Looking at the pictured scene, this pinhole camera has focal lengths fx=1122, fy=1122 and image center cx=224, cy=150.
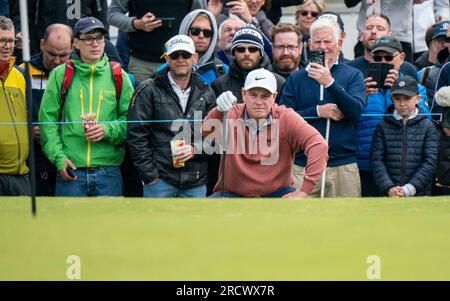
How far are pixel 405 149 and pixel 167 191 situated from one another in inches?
94.4

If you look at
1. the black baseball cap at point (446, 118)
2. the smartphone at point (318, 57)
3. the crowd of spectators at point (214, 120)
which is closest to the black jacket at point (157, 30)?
the crowd of spectators at point (214, 120)

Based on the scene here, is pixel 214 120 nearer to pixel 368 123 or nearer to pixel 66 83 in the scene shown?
pixel 66 83

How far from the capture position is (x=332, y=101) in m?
11.1

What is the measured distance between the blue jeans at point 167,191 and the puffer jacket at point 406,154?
1790 millimetres

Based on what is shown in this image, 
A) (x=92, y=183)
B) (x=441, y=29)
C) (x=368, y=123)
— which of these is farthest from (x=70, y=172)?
(x=441, y=29)

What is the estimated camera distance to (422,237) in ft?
28.6

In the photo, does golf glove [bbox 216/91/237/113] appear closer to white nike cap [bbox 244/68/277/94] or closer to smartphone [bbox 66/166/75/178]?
white nike cap [bbox 244/68/277/94]

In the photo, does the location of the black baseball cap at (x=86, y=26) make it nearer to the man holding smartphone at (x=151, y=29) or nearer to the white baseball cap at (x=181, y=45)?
the white baseball cap at (x=181, y=45)

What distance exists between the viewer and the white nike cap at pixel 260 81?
10.3 meters

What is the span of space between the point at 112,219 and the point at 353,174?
3.09 metres

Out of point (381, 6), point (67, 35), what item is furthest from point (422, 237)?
point (381, 6)

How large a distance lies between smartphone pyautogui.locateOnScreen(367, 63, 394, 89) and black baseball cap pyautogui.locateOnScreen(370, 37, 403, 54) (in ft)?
0.80

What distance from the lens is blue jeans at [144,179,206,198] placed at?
10883 millimetres

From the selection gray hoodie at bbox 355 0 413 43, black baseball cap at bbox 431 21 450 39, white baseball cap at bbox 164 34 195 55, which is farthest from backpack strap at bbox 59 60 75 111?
black baseball cap at bbox 431 21 450 39
